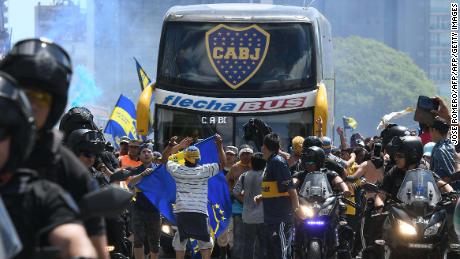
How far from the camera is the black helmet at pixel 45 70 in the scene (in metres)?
5.47

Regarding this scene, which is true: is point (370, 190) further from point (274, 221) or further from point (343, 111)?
point (343, 111)

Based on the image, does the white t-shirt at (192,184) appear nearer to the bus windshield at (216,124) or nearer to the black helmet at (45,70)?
the bus windshield at (216,124)

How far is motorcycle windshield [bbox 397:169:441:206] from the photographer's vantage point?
12.7 metres

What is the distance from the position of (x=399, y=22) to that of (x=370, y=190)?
15653 centimetres

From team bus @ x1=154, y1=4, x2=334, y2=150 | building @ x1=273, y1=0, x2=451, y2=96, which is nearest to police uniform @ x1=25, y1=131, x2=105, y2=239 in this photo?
team bus @ x1=154, y1=4, x2=334, y2=150

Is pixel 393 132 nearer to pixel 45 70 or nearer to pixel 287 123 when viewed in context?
pixel 287 123

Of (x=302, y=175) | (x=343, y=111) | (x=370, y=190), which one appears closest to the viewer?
(x=370, y=190)

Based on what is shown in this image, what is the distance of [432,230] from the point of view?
1257cm

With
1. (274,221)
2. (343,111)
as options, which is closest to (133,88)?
(343,111)

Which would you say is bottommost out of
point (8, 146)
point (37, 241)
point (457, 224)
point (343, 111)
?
point (343, 111)

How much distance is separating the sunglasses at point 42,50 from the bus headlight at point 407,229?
7329mm

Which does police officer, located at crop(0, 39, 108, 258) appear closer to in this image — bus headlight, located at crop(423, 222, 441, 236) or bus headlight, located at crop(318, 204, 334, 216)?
bus headlight, located at crop(423, 222, 441, 236)

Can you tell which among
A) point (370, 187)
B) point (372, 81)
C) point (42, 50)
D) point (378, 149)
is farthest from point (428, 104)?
point (372, 81)

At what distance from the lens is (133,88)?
14412 centimetres
